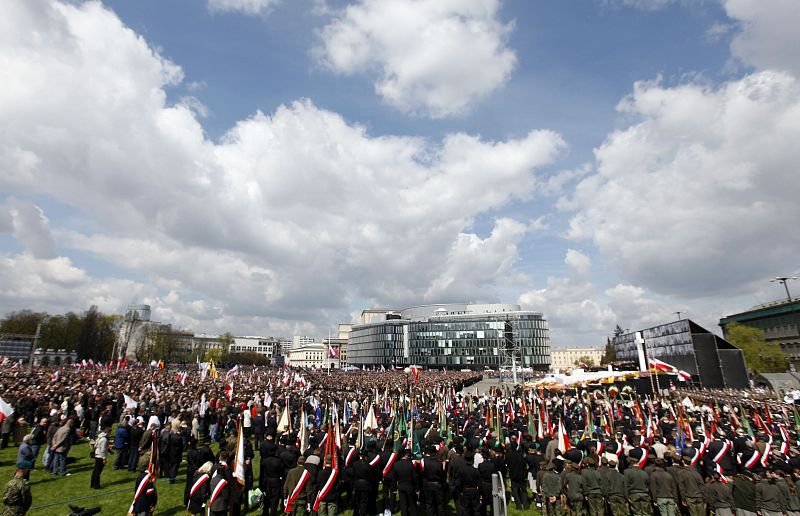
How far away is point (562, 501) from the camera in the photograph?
9.74 metres

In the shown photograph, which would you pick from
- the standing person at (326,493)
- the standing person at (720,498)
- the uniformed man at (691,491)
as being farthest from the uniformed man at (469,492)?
the standing person at (720,498)

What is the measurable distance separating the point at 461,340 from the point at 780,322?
7802cm

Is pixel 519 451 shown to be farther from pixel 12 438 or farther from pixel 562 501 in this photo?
pixel 12 438

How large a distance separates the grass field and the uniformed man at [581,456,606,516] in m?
2.55

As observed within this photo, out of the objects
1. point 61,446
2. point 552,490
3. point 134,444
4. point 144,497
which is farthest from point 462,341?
point 144,497

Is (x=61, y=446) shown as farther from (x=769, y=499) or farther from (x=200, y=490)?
(x=769, y=499)

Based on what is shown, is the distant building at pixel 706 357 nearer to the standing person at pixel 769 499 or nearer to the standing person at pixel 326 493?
the standing person at pixel 769 499

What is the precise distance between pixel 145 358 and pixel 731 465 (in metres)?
113

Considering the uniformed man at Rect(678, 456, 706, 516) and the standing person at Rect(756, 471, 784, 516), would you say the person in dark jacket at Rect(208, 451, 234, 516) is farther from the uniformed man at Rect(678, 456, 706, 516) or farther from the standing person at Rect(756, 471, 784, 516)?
the standing person at Rect(756, 471, 784, 516)

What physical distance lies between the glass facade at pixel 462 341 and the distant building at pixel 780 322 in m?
44.3

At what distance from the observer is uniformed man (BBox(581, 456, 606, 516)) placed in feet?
30.7

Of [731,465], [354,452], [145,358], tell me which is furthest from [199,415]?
[145,358]

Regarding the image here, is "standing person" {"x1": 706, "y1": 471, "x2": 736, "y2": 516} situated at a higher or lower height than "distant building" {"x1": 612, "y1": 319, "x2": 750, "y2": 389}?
lower

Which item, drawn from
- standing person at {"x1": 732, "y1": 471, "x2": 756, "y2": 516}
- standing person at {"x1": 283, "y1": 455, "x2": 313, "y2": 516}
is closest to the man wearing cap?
standing person at {"x1": 283, "y1": 455, "x2": 313, "y2": 516}
